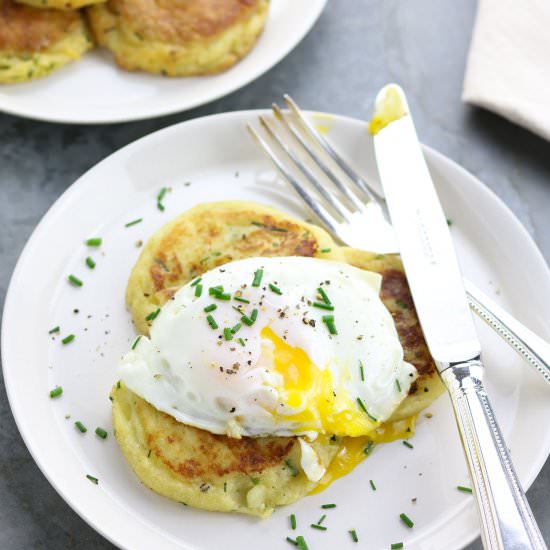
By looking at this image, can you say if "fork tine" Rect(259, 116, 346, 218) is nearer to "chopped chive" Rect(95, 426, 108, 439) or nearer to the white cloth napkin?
the white cloth napkin

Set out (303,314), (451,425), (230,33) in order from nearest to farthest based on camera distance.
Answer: (303,314)
(451,425)
(230,33)

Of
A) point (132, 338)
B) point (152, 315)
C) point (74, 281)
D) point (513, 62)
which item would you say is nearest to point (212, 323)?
point (152, 315)

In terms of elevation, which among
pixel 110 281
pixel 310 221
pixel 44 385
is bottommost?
pixel 44 385

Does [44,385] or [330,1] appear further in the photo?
[330,1]

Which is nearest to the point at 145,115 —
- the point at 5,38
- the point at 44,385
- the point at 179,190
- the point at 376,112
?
the point at 179,190

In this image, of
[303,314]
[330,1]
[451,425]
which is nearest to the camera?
[303,314]

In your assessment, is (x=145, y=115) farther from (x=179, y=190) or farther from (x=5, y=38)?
(x=5, y=38)

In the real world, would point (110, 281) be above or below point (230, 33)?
below
